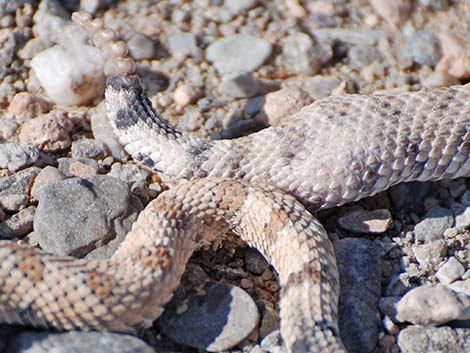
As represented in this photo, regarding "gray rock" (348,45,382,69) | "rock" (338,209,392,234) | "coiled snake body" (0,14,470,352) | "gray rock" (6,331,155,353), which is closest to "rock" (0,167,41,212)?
"coiled snake body" (0,14,470,352)

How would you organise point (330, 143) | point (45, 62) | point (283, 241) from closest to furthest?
1. point (283, 241)
2. point (330, 143)
3. point (45, 62)

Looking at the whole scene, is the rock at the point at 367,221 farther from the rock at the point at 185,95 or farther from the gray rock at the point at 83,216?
the rock at the point at 185,95

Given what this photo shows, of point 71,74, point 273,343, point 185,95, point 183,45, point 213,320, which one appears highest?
point 71,74

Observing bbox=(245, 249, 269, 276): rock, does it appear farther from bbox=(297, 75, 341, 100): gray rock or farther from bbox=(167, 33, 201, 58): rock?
bbox=(167, 33, 201, 58): rock

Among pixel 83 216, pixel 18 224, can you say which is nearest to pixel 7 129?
pixel 18 224

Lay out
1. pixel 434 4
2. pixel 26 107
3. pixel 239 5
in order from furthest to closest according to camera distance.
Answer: pixel 434 4 → pixel 239 5 → pixel 26 107

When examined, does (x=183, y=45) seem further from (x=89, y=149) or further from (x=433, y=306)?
(x=433, y=306)

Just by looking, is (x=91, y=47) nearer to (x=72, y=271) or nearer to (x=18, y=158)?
(x=18, y=158)

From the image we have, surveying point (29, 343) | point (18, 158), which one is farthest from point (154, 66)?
point (29, 343)

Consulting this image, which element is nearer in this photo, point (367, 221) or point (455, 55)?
point (367, 221)
